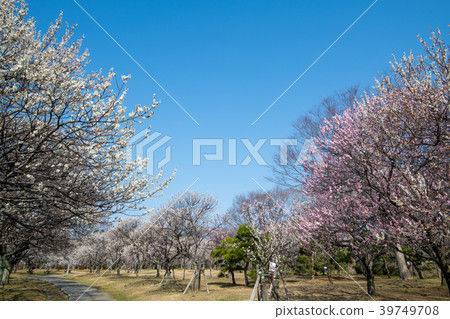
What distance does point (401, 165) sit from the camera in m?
7.55

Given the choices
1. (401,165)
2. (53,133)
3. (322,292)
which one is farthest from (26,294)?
(401,165)

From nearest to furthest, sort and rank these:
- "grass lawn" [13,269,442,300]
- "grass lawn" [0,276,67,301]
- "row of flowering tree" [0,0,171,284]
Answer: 1. "row of flowering tree" [0,0,171,284]
2. "grass lawn" [13,269,442,300]
3. "grass lawn" [0,276,67,301]

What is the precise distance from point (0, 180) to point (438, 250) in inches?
399

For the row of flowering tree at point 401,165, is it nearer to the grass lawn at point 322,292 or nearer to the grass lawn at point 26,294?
the grass lawn at point 322,292

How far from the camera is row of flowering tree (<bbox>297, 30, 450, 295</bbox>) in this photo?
20.4ft

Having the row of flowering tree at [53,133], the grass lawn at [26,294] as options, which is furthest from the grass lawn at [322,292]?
the row of flowering tree at [53,133]

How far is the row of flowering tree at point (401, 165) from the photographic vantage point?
245 inches

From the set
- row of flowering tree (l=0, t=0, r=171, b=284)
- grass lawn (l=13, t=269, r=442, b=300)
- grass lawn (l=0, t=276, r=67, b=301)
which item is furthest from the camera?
grass lawn (l=0, t=276, r=67, b=301)

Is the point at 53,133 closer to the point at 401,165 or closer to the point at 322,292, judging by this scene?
the point at 401,165

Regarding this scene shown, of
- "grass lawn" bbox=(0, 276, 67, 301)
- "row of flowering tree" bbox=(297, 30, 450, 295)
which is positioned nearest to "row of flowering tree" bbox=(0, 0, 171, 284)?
"row of flowering tree" bbox=(297, 30, 450, 295)

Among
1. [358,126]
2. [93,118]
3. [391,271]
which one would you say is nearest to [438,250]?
[358,126]

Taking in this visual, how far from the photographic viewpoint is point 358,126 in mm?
8516

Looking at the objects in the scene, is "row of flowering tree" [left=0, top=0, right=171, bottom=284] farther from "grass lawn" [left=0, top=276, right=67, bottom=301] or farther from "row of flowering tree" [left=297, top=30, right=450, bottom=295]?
"grass lawn" [left=0, top=276, right=67, bottom=301]

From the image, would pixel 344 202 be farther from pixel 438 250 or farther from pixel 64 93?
pixel 64 93
